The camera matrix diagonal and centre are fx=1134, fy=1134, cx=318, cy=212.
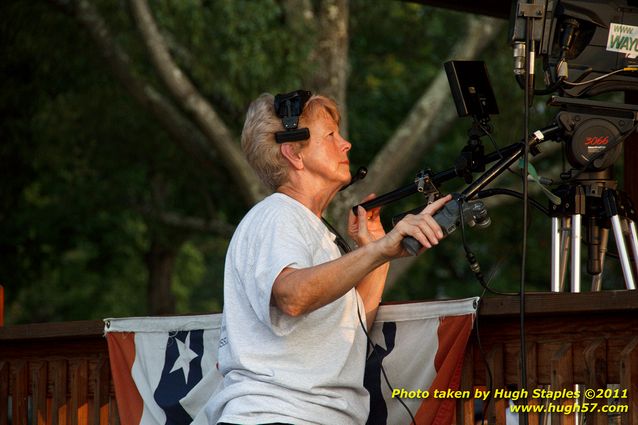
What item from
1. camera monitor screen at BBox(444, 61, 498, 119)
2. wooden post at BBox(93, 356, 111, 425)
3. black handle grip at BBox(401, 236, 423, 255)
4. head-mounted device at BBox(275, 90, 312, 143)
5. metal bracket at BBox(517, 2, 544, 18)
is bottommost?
wooden post at BBox(93, 356, 111, 425)

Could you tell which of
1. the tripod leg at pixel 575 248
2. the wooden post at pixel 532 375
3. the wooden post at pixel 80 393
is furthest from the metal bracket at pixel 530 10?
the wooden post at pixel 80 393

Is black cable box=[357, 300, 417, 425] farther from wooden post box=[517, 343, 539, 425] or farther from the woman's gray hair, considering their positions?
the woman's gray hair

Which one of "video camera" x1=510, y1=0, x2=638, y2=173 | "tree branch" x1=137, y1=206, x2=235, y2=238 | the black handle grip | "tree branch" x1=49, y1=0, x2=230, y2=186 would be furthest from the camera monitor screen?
"tree branch" x1=137, y1=206, x2=235, y2=238

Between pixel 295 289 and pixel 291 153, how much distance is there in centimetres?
65

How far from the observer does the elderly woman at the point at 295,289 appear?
312 centimetres

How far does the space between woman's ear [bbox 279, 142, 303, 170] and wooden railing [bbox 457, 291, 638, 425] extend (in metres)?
0.72

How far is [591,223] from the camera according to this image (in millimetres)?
4133

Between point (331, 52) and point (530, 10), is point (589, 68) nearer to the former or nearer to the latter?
point (530, 10)

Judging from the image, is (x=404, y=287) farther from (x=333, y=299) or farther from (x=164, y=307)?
(x=333, y=299)

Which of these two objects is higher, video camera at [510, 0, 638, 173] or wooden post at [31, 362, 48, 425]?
video camera at [510, 0, 638, 173]

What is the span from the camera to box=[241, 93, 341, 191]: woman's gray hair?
142 inches

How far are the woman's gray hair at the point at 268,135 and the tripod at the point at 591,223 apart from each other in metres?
0.96

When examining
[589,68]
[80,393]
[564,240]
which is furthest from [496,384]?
[80,393]

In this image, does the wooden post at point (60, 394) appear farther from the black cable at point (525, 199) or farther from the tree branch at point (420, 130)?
the tree branch at point (420, 130)
